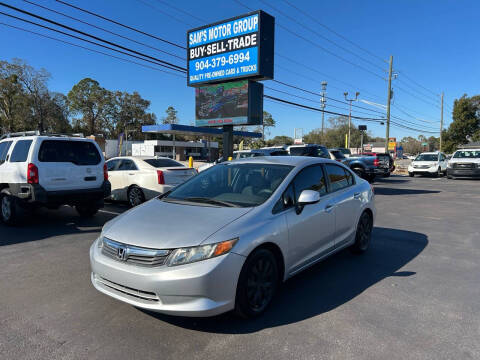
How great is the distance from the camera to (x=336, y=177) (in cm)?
472

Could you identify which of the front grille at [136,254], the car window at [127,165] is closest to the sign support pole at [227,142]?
the car window at [127,165]

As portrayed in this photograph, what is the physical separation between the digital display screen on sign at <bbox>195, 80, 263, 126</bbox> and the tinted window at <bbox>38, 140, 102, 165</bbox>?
782cm

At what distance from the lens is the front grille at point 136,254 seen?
9.30 feet

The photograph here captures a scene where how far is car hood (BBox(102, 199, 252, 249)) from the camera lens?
2904 mm

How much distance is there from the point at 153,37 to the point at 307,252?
532 inches

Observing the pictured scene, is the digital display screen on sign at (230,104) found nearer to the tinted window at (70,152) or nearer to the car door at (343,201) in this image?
the tinted window at (70,152)

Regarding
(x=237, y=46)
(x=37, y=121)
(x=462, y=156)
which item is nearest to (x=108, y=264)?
(x=237, y=46)

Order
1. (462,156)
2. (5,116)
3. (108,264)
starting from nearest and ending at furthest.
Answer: (108,264) < (462,156) < (5,116)

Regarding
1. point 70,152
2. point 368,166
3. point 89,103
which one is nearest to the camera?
point 70,152

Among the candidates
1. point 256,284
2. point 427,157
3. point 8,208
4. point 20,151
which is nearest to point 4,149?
point 20,151

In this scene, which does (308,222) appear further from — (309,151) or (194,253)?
(309,151)

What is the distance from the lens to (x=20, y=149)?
693cm

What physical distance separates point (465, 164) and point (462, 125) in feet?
119

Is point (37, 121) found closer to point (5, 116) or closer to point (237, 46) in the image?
point (5, 116)
